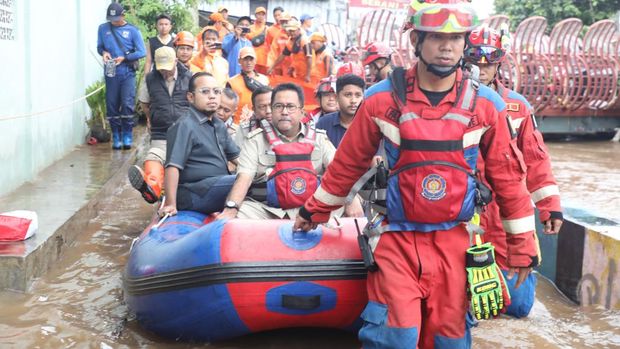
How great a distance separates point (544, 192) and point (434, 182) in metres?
0.92

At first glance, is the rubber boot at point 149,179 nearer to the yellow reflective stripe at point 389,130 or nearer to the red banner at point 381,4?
the yellow reflective stripe at point 389,130

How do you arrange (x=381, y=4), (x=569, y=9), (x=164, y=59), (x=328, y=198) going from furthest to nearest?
(x=381, y=4) → (x=569, y=9) → (x=164, y=59) → (x=328, y=198)

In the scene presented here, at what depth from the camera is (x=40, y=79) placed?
781cm

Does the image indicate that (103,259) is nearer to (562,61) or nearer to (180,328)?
(180,328)

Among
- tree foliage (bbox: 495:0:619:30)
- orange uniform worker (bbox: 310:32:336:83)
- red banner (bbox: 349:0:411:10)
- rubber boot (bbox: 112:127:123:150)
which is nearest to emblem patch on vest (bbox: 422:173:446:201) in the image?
rubber boot (bbox: 112:127:123:150)

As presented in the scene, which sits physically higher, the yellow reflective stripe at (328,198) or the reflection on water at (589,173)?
the yellow reflective stripe at (328,198)

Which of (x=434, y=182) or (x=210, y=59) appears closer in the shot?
(x=434, y=182)

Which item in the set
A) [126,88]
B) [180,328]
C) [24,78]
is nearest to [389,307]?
[180,328]

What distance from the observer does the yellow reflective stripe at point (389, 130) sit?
316 cm

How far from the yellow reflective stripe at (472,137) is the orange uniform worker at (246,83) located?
507cm

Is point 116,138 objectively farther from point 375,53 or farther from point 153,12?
point 375,53

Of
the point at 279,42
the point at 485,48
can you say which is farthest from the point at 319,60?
the point at 485,48

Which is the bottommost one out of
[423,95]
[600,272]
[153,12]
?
[600,272]

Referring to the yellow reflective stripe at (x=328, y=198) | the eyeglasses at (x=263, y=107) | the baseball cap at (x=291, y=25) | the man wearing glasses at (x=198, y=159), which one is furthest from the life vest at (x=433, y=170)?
the baseball cap at (x=291, y=25)
